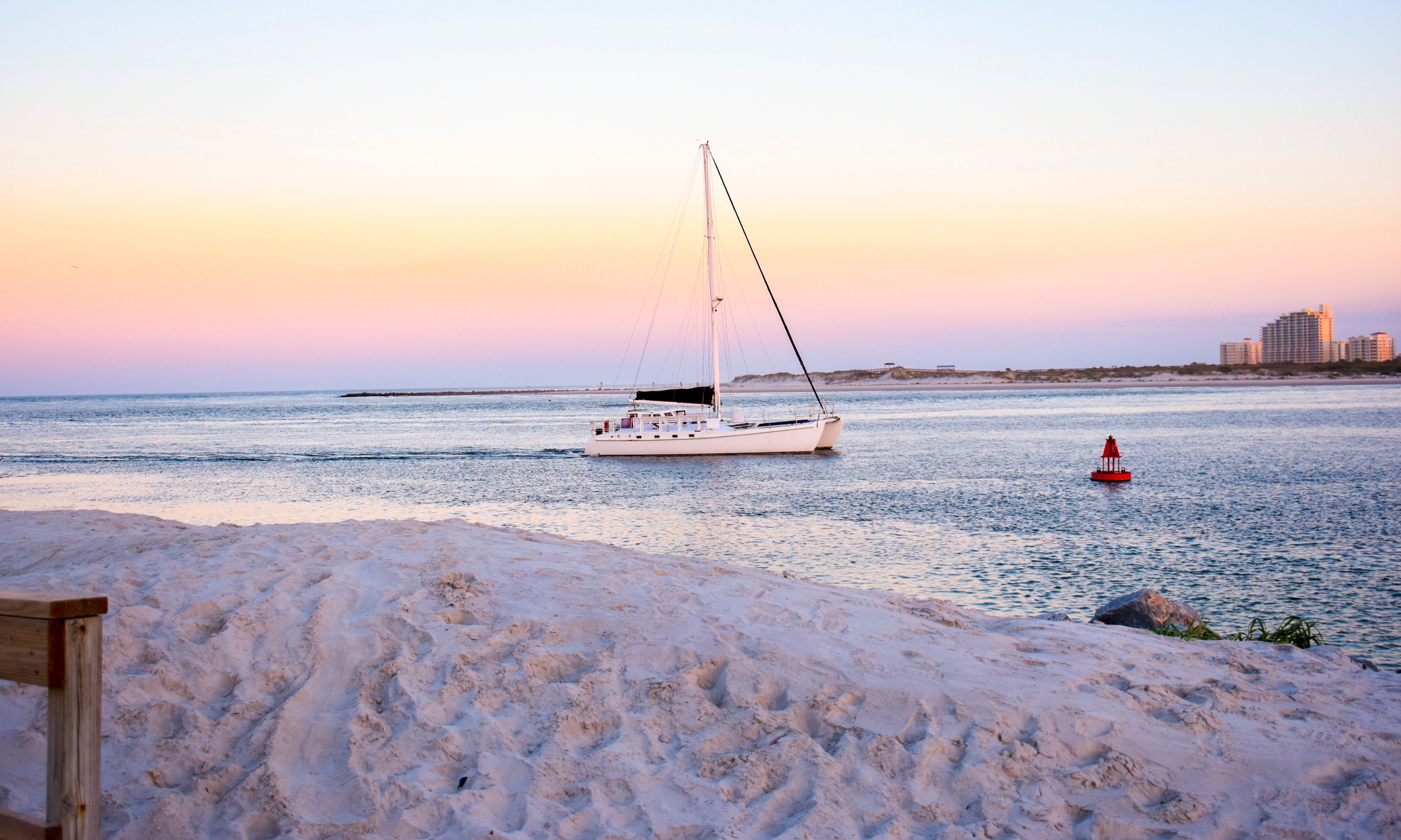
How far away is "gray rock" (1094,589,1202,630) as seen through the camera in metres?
8.80

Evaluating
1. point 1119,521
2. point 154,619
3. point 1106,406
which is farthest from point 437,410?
point 154,619

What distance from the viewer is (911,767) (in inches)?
173

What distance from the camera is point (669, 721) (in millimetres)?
4906

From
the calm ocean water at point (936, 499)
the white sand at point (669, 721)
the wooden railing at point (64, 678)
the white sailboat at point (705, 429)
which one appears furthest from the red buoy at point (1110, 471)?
the wooden railing at point (64, 678)

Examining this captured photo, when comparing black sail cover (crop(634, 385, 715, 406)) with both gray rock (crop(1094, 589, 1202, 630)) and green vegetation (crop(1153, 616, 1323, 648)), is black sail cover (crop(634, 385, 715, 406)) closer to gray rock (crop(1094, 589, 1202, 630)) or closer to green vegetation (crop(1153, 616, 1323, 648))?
gray rock (crop(1094, 589, 1202, 630))

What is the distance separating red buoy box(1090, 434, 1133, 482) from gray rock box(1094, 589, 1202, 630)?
692 inches

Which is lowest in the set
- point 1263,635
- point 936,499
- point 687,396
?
point 936,499

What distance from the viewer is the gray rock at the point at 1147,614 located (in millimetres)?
8797

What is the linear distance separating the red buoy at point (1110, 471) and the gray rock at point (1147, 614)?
1759cm

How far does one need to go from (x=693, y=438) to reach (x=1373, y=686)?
33.2m

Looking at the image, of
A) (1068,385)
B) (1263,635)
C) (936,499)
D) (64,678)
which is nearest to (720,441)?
(936,499)

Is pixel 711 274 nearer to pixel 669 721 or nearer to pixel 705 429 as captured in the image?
pixel 705 429

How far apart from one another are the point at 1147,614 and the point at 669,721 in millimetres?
5984

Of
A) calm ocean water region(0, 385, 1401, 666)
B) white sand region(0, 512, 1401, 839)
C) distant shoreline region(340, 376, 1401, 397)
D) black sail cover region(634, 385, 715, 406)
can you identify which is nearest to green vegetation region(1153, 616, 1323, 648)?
white sand region(0, 512, 1401, 839)
